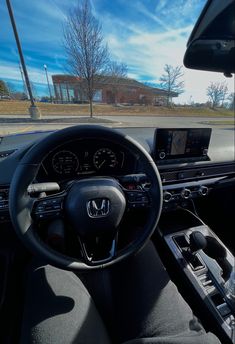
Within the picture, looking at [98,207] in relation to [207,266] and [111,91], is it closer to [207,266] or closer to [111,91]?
[207,266]

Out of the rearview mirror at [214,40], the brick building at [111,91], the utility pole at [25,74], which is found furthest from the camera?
the brick building at [111,91]

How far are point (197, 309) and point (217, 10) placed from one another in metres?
1.63

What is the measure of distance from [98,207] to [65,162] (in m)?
0.37

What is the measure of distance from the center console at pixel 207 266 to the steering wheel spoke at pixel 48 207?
0.96m

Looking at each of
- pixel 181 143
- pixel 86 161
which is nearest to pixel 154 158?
pixel 181 143

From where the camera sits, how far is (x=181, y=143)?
71.1 inches

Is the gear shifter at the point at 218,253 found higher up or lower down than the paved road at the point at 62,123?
lower down

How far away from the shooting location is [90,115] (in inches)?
82.0

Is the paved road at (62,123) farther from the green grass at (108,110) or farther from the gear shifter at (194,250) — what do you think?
the gear shifter at (194,250)

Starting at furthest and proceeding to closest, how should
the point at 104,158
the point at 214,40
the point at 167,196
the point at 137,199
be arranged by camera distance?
1. the point at 167,196
2. the point at 104,158
3. the point at 137,199
4. the point at 214,40

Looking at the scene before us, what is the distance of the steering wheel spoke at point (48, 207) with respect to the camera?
112 cm

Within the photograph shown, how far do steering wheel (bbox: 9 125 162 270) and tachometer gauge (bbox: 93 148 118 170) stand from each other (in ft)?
0.52

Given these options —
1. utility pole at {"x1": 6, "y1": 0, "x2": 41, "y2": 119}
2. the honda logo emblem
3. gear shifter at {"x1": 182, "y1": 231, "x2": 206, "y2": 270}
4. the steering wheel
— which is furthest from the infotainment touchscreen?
utility pole at {"x1": 6, "y1": 0, "x2": 41, "y2": 119}

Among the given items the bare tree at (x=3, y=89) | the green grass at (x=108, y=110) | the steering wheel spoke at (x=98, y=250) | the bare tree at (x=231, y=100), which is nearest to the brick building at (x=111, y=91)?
the green grass at (x=108, y=110)
